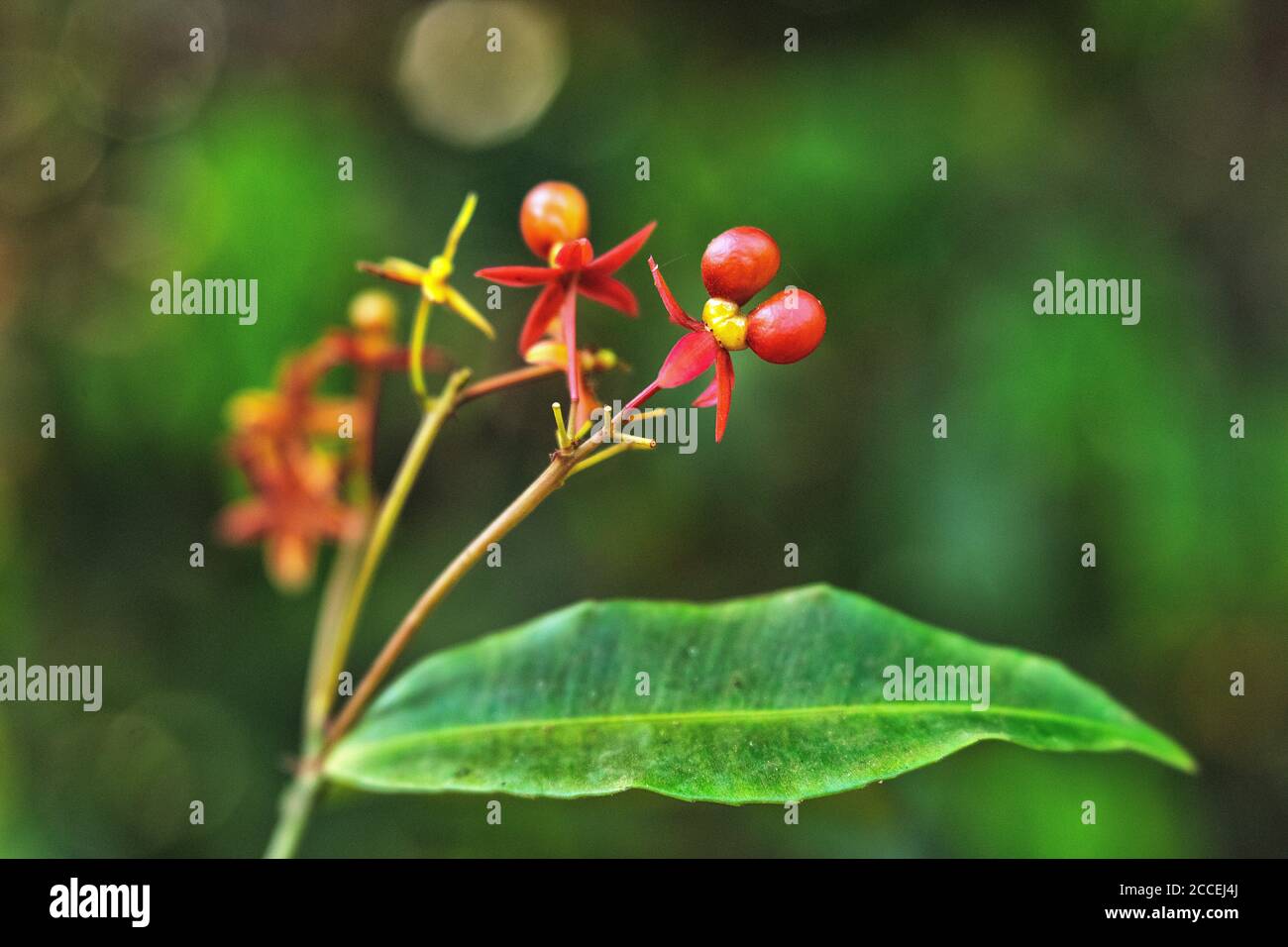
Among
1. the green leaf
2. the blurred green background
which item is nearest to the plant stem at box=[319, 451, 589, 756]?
the green leaf

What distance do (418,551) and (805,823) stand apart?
3.25 ft

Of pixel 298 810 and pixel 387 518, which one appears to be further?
pixel 298 810

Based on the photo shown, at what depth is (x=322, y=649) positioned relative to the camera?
106 centimetres

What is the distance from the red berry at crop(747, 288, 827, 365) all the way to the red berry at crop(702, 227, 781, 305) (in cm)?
2

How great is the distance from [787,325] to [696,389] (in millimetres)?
1289

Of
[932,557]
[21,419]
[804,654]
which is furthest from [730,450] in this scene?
[21,419]

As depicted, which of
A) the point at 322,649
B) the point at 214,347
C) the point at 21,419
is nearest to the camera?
the point at 322,649

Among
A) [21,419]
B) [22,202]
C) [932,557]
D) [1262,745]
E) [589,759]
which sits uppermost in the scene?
[22,202]

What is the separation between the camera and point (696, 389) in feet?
6.49

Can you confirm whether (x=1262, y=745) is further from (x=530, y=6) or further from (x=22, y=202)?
(x=22, y=202)

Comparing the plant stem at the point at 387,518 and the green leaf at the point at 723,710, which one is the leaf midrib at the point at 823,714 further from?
the plant stem at the point at 387,518

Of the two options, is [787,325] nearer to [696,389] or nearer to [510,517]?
[510,517]

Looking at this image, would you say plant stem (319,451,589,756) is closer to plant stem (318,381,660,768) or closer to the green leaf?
plant stem (318,381,660,768)

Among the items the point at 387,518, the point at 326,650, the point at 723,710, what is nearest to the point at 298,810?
the point at 326,650
